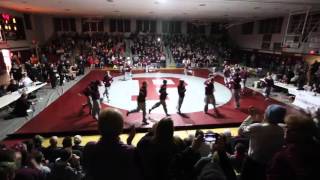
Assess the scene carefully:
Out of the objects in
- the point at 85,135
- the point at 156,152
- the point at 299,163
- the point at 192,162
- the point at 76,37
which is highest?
the point at 76,37

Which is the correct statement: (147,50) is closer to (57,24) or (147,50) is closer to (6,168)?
(57,24)

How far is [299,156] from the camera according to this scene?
5.56 ft

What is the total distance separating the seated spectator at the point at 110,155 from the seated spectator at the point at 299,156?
1192 mm

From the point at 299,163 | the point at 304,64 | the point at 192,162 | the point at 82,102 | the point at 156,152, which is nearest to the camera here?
the point at 299,163

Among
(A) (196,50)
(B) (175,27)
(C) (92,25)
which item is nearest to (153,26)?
(B) (175,27)

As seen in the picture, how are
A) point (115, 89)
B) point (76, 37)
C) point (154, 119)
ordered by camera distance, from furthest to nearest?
point (76, 37), point (115, 89), point (154, 119)

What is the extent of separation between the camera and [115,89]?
1250cm

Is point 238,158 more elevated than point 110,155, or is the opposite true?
point 110,155

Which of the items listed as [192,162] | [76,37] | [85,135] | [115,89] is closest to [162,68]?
[115,89]

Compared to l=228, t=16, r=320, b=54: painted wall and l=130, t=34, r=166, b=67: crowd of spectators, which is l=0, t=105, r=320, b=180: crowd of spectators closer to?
l=228, t=16, r=320, b=54: painted wall

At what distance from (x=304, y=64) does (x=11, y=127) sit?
16.6 metres

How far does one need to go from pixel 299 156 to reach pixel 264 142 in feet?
3.35

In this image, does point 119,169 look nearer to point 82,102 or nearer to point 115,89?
point 82,102

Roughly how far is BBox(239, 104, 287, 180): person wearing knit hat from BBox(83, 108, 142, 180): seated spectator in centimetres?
163
